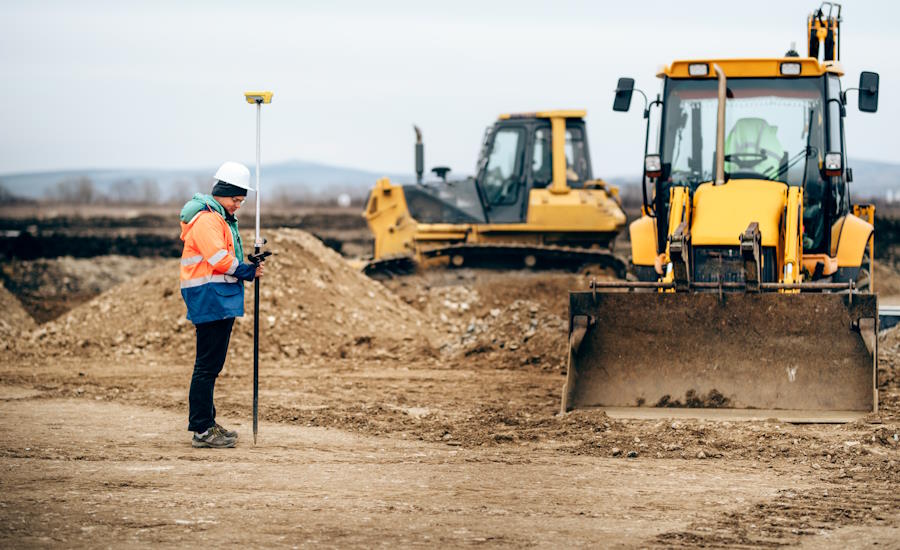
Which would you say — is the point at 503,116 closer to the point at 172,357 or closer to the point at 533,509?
the point at 172,357

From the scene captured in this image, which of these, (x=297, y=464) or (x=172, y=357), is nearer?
(x=297, y=464)

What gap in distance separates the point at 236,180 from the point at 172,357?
18.5 feet

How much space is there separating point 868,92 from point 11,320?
35.5 feet

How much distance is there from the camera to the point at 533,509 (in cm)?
656

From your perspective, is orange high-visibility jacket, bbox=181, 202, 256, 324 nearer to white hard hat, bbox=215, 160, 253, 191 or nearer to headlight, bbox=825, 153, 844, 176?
white hard hat, bbox=215, 160, 253, 191

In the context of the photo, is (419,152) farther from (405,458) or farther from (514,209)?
(405,458)

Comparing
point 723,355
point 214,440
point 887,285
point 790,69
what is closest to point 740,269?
point 723,355

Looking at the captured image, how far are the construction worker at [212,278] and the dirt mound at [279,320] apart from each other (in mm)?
5102

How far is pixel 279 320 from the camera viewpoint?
556 inches

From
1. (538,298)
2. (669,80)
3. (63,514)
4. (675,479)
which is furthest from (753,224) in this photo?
(538,298)

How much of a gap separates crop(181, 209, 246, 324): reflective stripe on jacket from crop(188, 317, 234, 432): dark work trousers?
0.11 meters

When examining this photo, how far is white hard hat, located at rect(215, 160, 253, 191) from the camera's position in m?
8.19

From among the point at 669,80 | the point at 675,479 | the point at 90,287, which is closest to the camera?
the point at 675,479

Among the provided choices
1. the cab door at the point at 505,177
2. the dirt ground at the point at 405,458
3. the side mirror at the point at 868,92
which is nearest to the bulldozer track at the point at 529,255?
the cab door at the point at 505,177
